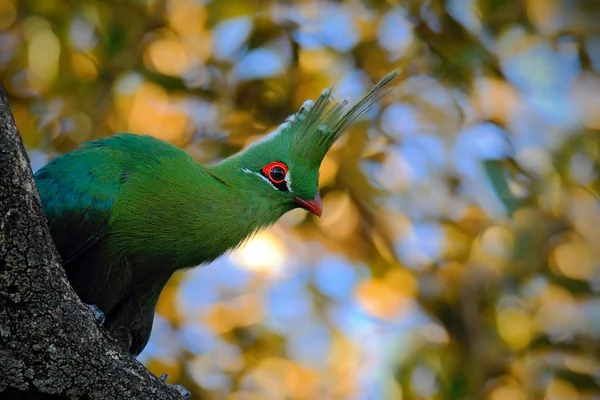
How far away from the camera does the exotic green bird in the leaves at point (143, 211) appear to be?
2969 mm

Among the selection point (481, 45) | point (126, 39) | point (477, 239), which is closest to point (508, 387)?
point (477, 239)

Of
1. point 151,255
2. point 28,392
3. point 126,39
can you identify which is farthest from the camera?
point 126,39

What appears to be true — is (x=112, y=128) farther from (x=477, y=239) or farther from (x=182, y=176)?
(x=477, y=239)

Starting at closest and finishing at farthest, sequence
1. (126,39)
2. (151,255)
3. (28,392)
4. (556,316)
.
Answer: (28,392), (151,255), (126,39), (556,316)

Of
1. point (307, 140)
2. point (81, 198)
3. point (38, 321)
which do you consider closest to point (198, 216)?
point (81, 198)

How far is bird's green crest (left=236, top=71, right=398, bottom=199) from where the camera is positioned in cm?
341

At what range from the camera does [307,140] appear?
3.46 m

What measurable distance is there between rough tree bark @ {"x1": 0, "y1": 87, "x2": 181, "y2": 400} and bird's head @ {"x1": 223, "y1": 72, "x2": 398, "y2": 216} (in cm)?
113

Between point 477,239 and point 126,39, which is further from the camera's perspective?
point 477,239

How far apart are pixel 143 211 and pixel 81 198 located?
24cm

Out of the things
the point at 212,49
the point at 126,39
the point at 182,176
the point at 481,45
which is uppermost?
the point at 481,45

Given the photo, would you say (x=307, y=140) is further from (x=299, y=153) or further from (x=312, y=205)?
(x=312, y=205)

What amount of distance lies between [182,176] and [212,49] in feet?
6.09

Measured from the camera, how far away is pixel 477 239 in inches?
189
